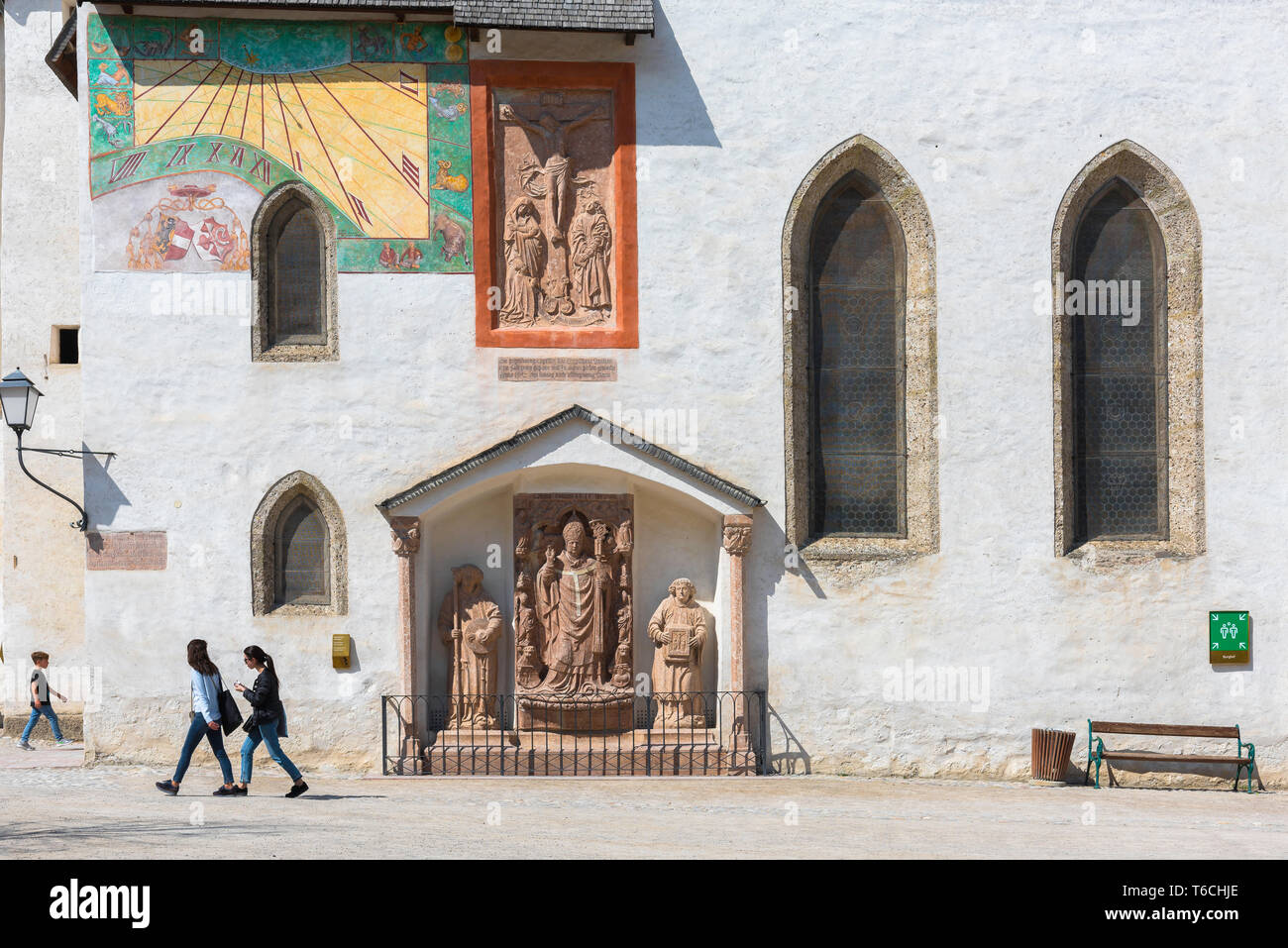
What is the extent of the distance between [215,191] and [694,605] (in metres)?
5.86

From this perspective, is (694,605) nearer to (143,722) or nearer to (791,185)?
(791,185)

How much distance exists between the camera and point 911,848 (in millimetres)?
10336

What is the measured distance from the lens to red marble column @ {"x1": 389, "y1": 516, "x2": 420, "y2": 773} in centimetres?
1414

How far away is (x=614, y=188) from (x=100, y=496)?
555 cm

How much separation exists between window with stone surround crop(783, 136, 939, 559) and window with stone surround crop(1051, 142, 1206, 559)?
1.35 m

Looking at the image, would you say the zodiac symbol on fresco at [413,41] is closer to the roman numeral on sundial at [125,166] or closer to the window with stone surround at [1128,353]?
the roman numeral on sundial at [125,166]

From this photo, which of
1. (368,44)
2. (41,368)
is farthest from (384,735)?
(368,44)

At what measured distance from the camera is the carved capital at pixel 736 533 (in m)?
14.3

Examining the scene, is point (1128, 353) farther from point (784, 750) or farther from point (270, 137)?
point (270, 137)

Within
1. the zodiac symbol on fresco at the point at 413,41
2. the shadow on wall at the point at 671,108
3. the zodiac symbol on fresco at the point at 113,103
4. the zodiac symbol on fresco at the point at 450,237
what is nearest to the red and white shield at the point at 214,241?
the zodiac symbol on fresco at the point at 113,103

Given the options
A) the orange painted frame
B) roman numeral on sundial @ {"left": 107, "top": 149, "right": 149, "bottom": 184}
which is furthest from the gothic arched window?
the orange painted frame

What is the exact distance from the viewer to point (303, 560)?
14.5m

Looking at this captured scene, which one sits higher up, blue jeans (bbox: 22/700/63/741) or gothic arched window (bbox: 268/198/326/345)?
gothic arched window (bbox: 268/198/326/345)

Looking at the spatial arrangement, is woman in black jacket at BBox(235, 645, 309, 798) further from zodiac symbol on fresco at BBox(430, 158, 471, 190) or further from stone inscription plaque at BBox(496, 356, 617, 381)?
zodiac symbol on fresco at BBox(430, 158, 471, 190)
